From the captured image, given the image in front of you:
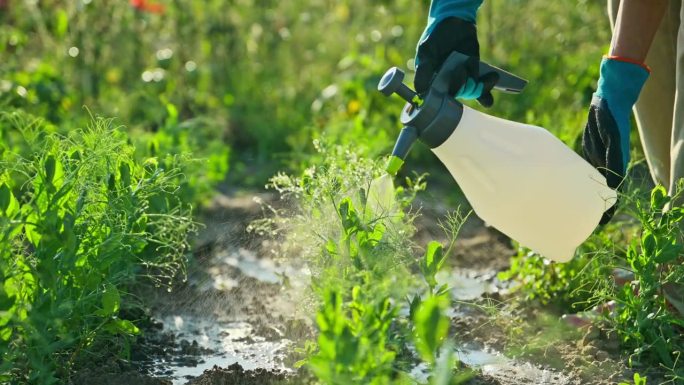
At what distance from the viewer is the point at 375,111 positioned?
4.91m

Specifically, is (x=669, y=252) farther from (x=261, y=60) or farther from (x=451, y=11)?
(x=261, y=60)

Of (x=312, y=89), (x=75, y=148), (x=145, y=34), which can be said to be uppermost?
(x=145, y=34)

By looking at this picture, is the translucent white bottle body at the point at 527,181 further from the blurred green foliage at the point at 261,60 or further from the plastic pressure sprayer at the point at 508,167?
the blurred green foliage at the point at 261,60

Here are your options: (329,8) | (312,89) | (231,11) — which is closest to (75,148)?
(312,89)

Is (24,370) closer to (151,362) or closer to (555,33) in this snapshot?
(151,362)

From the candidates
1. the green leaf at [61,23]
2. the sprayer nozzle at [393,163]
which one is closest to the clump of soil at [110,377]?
the sprayer nozzle at [393,163]

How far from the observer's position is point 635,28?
107 inches

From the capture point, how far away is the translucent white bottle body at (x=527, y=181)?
246cm

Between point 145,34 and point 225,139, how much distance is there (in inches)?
40.5

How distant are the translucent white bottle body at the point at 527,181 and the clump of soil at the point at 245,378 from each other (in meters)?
0.63

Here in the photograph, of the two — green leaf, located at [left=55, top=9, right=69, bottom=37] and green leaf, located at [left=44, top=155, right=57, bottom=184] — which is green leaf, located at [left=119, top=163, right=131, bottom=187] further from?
green leaf, located at [left=55, top=9, right=69, bottom=37]

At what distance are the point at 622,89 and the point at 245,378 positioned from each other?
3.99ft

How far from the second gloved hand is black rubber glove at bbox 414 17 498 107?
0.94 feet

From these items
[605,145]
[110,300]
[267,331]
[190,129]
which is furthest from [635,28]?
[190,129]
